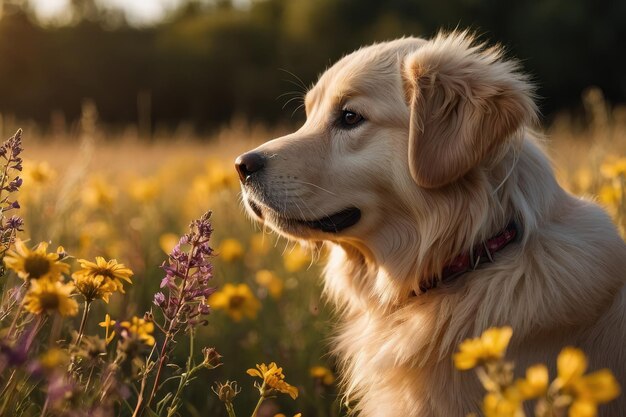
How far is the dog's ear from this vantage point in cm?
234

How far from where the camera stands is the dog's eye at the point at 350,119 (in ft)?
8.73

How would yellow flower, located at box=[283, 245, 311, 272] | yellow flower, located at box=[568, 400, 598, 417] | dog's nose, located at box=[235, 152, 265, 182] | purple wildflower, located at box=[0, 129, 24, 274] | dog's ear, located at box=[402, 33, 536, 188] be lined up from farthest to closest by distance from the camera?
yellow flower, located at box=[283, 245, 311, 272] → dog's nose, located at box=[235, 152, 265, 182] → dog's ear, located at box=[402, 33, 536, 188] → purple wildflower, located at box=[0, 129, 24, 274] → yellow flower, located at box=[568, 400, 598, 417]

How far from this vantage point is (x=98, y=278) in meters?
1.64

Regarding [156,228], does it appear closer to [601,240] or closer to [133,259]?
[133,259]

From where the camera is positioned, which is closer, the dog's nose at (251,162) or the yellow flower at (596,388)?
the yellow flower at (596,388)

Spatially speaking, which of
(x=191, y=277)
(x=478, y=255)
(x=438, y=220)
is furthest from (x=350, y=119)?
(x=191, y=277)

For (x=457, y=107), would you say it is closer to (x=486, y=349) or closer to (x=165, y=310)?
(x=165, y=310)

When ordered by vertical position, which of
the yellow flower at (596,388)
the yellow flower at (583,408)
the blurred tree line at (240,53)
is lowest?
the blurred tree line at (240,53)

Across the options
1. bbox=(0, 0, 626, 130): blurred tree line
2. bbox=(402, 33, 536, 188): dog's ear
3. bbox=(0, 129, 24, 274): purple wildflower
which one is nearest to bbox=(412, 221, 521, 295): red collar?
bbox=(402, 33, 536, 188): dog's ear

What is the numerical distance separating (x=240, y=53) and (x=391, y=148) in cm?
2768

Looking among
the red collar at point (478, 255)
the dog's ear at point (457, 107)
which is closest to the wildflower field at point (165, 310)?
the dog's ear at point (457, 107)

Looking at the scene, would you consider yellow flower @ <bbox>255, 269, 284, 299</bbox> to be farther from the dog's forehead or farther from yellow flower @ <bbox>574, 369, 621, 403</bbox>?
yellow flower @ <bbox>574, 369, 621, 403</bbox>

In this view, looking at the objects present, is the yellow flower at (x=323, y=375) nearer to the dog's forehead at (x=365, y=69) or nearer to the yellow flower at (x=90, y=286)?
the dog's forehead at (x=365, y=69)

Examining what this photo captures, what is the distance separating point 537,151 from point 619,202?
0.71 metres
